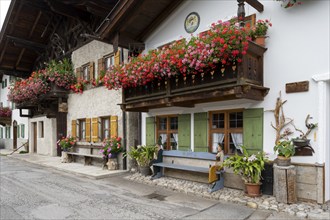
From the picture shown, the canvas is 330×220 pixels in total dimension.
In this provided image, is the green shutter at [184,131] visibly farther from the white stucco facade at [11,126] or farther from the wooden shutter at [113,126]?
the white stucco facade at [11,126]

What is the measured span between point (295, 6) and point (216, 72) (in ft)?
8.20

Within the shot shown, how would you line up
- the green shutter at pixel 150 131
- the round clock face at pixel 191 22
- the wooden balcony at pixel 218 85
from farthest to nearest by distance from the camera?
1. the green shutter at pixel 150 131
2. the round clock face at pixel 191 22
3. the wooden balcony at pixel 218 85

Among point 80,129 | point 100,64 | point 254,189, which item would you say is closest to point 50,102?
point 80,129

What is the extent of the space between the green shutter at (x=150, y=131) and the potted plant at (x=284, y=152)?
5.04 m

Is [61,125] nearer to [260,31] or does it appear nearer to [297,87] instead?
[260,31]

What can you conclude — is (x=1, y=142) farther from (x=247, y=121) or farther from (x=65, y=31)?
(x=247, y=121)

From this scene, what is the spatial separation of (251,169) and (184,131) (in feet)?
10.1

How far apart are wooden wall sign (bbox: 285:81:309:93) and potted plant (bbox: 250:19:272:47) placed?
1323 mm

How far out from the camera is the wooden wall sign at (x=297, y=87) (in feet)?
20.8

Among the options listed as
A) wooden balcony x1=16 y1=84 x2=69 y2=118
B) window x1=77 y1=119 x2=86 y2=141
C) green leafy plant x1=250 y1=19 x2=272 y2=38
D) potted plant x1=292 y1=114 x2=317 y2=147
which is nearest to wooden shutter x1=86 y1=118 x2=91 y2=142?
window x1=77 y1=119 x2=86 y2=141

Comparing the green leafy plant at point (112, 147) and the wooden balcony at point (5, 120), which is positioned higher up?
the wooden balcony at point (5, 120)

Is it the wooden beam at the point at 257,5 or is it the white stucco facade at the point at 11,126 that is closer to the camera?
the wooden beam at the point at 257,5

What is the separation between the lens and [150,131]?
34.2 feet

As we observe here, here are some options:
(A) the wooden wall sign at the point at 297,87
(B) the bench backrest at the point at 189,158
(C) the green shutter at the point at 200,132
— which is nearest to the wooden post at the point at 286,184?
(A) the wooden wall sign at the point at 297,87
